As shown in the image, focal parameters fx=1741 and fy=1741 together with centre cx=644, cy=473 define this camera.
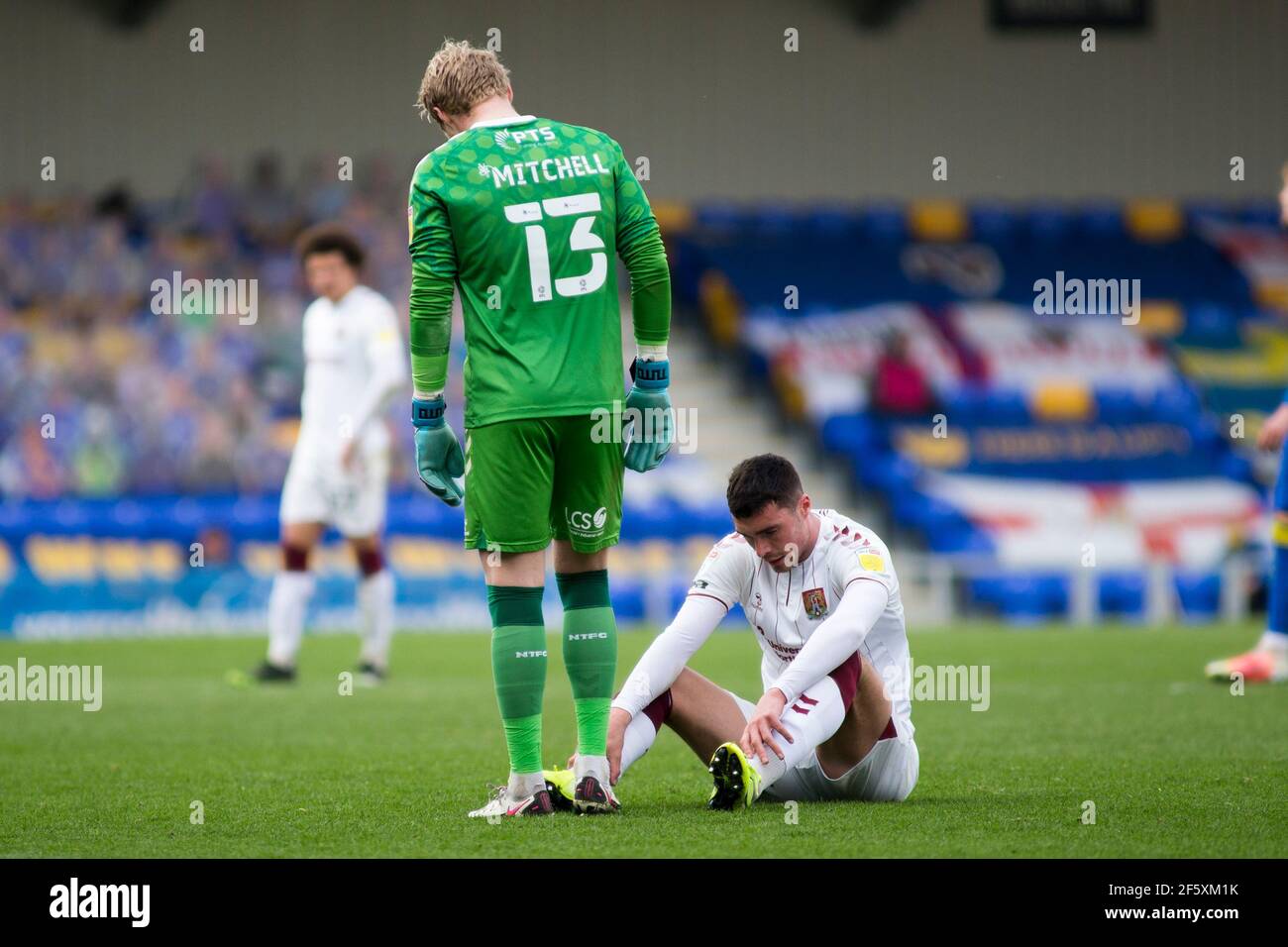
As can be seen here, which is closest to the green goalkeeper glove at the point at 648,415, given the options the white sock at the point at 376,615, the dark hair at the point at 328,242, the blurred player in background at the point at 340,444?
the blurred player in background at the point at 340,444

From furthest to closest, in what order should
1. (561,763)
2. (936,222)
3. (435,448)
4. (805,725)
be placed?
(936,222) → (561,763) → (435,448) → (805,725)

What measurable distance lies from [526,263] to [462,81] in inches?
22.3

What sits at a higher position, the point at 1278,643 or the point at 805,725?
the point at 805,725

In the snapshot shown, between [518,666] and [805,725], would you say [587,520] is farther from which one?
[805,725]

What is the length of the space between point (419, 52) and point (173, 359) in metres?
5.32

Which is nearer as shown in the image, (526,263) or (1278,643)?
(526,263)

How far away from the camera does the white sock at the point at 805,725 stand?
4.70 metres

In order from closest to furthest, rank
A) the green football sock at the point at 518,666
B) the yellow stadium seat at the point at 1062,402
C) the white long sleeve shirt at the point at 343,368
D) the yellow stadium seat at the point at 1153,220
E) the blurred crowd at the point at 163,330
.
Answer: the green football sock at the point at 518,666, the white long sleeve shirt at the point at 343,368, the blurred crowd at the point at 163,330, the yellow stadium seat at the point at 1062,402, the yellow stadium seat at the point at 1153,220

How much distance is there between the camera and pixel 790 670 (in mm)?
4672

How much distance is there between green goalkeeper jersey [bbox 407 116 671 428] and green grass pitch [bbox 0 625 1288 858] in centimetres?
122

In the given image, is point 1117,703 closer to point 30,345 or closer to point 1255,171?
point 30,345

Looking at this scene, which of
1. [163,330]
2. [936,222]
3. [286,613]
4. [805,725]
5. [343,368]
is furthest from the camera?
[936,222]

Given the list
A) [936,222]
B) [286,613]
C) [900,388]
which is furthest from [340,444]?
[936,222]

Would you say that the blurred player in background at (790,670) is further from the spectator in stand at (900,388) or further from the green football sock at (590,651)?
the spectator in stand at (900,388)
